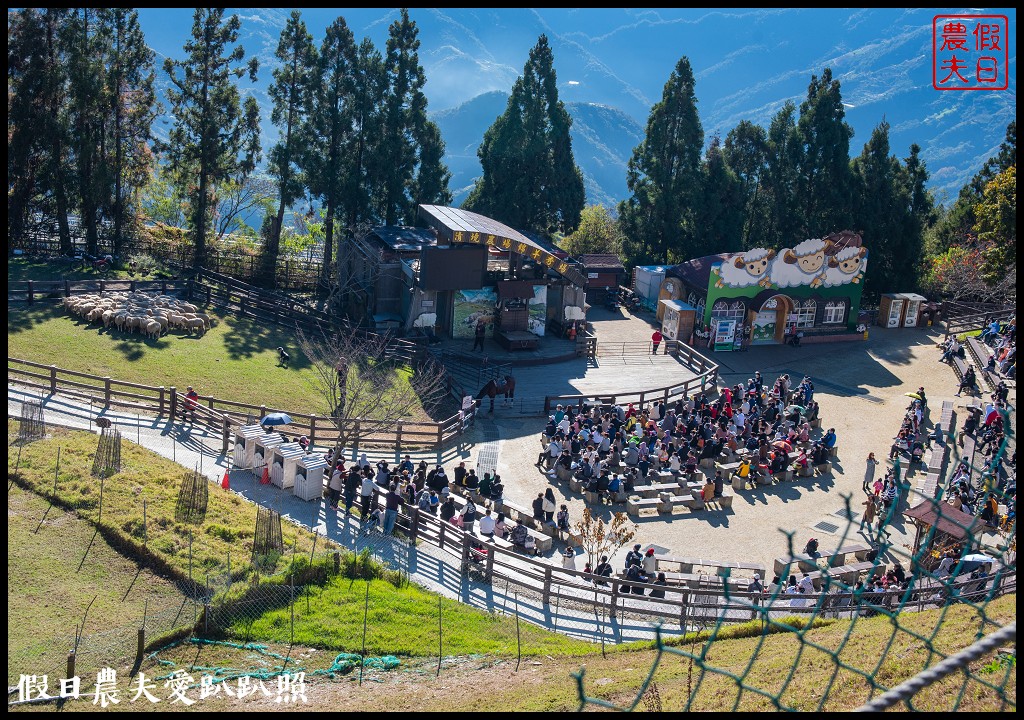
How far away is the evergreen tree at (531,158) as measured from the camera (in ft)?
172

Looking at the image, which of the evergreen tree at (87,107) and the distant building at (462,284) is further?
the evergreen tree at (87,107)

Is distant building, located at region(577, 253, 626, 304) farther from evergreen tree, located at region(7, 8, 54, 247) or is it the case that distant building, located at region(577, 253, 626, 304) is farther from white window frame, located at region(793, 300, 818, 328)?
evergreen tree, located at region(7, 8, 54, 247)

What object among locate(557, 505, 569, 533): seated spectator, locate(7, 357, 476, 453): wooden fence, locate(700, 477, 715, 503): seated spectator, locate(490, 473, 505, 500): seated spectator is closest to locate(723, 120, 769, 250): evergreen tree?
locate(7, 357, 476, 453): wooden fence

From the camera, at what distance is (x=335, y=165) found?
48.3m

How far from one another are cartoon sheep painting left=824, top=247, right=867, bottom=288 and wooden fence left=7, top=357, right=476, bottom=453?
75.8 feet

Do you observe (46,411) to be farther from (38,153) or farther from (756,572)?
(38,153)

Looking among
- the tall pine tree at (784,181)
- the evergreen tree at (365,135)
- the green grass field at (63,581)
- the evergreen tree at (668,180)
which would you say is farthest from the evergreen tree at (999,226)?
the green grass field at (63,581)

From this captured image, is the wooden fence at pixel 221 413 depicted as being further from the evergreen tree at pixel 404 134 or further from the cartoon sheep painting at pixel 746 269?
the evergreen tree at pixel 404 134

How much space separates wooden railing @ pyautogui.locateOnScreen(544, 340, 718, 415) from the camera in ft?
113

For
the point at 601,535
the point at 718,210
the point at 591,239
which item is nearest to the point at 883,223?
the point at 718,210

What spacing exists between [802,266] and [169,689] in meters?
38.6

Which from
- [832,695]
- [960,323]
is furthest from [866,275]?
[832,695]

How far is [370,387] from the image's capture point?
29844 millimetres

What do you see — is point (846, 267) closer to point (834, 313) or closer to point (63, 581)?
point (834, 313)
